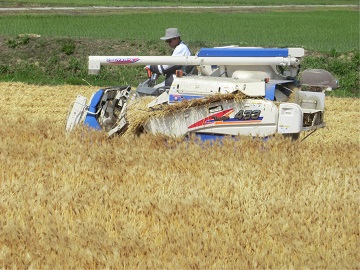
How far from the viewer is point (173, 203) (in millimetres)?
6340

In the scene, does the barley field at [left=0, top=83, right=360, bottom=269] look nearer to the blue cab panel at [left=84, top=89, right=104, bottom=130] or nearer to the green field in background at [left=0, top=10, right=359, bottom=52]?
the blue cab panel at [left=84, top=89, right=104, bottom=130]

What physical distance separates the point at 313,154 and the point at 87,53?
11011 mm

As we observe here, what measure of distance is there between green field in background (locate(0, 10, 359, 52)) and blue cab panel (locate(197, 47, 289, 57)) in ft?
35.1

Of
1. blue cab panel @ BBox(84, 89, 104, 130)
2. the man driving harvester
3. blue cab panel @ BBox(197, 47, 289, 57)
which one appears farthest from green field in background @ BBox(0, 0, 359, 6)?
blue cab panel @ BBox(197, 47, 289, 57)

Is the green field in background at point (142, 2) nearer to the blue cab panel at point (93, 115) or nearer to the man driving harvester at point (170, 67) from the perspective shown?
the man driving harvester at point (170, 67)

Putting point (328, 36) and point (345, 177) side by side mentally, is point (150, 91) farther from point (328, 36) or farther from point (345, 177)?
point (328, 36)

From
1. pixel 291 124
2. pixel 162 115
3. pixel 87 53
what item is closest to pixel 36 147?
pixel 162 115

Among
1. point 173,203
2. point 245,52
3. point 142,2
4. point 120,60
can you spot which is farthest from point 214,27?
point 173,203

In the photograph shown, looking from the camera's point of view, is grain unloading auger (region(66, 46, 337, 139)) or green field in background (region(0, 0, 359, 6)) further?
green field in background (region(0, 0, 359, 6))

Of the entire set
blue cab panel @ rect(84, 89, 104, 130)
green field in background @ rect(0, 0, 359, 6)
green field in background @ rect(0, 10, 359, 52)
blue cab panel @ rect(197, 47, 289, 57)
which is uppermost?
blue cab panel @ rect(197, 47, 289, 57)

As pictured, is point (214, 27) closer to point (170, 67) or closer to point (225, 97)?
point (170, 67)

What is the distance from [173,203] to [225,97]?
250 cm

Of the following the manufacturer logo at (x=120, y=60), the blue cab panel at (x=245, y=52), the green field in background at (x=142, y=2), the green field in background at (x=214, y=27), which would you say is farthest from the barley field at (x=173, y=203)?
the green field in background at (x=142, y=2)

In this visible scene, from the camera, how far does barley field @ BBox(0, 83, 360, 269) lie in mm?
5387
